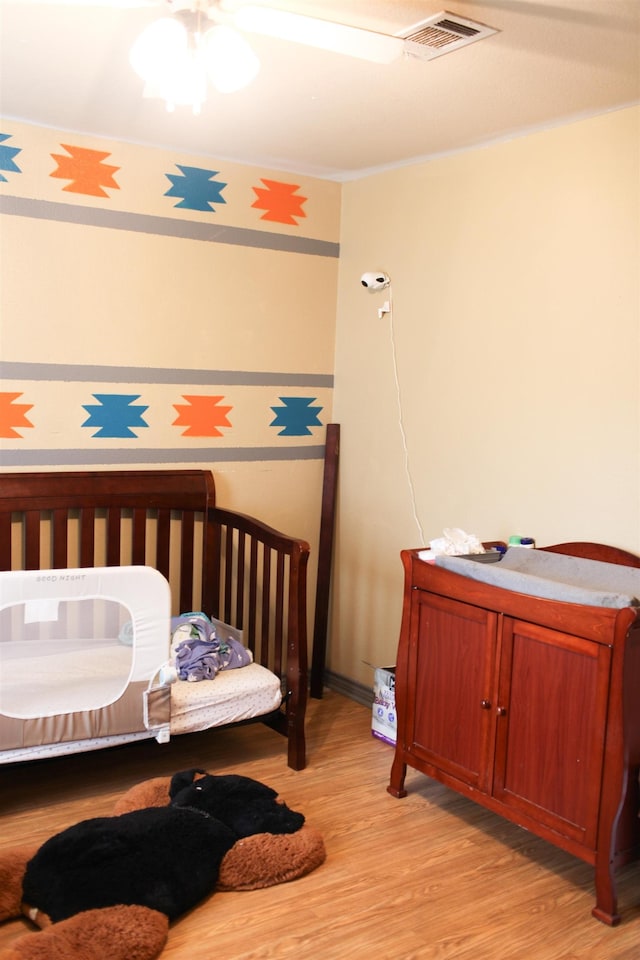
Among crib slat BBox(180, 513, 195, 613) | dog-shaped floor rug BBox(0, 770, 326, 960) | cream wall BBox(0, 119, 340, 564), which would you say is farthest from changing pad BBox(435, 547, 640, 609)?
cream wall BBox(0, 119, 340, 564)

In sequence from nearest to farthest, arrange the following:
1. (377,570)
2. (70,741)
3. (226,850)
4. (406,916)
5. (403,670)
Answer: (406,916) < (226,850) < (70,741) < (403,670) < (377,570)

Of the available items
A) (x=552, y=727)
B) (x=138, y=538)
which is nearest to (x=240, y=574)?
(x=138, y=538)

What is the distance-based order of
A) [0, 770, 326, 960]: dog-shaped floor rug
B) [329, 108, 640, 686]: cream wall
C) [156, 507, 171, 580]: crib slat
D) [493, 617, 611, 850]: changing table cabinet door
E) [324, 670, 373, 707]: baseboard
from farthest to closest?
[324, 670, 373, 707]: baseboard
[156, 507, 171, 580]: crib slat
[329, 108, 640, 686]: cream wall
[493, 617, 611, 850]: changing table cabinet door
[0, 770, 326, 960]: dog-shaped floor rug

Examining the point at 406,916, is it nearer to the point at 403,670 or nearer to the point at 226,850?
the point at 226,850

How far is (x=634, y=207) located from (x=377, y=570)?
1695mm

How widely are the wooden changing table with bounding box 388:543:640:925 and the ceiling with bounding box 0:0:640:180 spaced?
1324 mm

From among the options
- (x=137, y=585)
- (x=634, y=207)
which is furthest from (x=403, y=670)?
(x=634, y=207)

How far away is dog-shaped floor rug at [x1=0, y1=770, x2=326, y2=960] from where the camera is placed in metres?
1.94

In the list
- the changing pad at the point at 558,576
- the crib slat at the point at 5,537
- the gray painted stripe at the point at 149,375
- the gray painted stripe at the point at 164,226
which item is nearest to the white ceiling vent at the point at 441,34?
the changing pad at the point at 558,576

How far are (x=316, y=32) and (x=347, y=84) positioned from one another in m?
0.69

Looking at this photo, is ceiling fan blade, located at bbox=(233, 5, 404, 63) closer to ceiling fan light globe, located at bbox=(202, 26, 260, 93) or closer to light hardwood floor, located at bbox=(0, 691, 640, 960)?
ceiling fan light globe, located at bbox=(202, 26, 260, 93)

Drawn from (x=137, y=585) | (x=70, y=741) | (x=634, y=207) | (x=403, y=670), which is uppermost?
(x=634, y=207)

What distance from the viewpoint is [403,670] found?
9.01 ft

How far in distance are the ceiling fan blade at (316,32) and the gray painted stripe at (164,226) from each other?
145 centimetres
